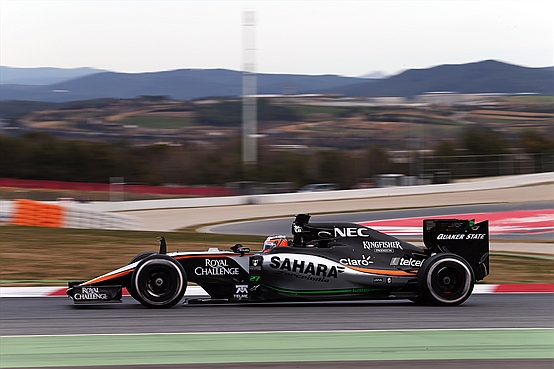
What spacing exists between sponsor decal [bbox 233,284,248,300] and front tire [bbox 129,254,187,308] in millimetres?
590

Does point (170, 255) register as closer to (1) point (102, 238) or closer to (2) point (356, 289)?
(2) point (356, 289)

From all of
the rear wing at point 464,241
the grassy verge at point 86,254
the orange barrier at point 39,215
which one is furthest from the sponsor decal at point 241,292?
the orange barrier at point 39,215

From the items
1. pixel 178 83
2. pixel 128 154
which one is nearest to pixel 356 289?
pixel 128 154

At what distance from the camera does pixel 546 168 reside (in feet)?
127

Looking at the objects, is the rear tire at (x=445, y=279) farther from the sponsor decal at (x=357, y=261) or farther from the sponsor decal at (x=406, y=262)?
the sponsor decal at (x=357, y=261)

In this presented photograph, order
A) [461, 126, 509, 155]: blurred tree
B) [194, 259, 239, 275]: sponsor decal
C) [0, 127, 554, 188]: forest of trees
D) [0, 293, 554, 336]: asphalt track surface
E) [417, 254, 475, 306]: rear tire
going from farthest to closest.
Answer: [461, 126, 509, 155]: blurred tree < [0, 127, 554, 188]: forest of trees < [417, 254, 475, 306]: rear tire < [194, 259, 239, 275]: sponsor decal < [0, 293, 554, 336]: asphalt track surface

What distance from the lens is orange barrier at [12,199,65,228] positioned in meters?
21.5

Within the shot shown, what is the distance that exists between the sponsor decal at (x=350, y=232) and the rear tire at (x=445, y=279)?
2.53 feet

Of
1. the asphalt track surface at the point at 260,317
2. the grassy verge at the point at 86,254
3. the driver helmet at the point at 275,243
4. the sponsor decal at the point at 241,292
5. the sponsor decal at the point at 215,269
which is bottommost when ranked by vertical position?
the grassy verge at the point at 86,254

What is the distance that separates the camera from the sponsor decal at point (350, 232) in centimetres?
848

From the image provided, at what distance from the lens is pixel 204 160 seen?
4616 cm

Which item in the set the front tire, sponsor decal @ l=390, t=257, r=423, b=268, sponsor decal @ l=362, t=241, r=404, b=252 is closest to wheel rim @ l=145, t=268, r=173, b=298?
the front tire

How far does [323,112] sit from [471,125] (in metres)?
11.3

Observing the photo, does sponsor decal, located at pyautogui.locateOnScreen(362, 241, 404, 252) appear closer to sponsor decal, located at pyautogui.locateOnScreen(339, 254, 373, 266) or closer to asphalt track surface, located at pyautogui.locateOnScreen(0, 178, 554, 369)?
sponsor decal, located at pyautogui.locateOnScreen(339, 254, 373, 266)
